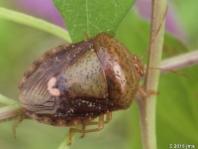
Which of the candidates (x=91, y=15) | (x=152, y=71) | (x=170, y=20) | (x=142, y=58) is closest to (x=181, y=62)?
(x=152, y=71)

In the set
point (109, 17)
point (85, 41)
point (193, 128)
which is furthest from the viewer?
point (193, 128)

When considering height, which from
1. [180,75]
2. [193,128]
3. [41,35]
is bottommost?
[193,128]


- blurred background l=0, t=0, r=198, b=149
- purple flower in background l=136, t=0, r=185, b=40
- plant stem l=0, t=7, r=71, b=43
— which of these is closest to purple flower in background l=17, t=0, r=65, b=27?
blurred background l=0, t=0, r=198, b=149

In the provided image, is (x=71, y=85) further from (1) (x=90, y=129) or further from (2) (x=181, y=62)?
(2) (x=181, y=62)

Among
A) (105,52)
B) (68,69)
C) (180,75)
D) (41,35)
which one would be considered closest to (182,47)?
(180,75)

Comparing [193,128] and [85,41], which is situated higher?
[85,41]

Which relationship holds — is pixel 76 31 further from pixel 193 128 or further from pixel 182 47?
pixel 193 128

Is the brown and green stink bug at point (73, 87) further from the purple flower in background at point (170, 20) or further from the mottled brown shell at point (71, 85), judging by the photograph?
the purple flower in background at point (170, 20)
